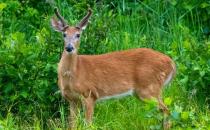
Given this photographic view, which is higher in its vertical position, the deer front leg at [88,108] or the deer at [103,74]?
the deer at [103,74]

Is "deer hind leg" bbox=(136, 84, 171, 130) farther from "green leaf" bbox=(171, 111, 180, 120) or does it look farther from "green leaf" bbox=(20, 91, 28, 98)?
"green leaf" bbox=(171, 111, 180, 120)

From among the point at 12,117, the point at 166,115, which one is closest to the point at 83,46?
the point at 12,117

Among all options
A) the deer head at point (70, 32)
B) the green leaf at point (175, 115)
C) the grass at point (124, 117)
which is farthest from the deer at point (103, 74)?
the green leaf at point (175, 115)

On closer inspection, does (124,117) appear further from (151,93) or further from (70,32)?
(70,32)

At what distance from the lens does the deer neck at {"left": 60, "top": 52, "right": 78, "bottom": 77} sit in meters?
9.23

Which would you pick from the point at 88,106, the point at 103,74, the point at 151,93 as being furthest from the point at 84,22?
the point at 151,93

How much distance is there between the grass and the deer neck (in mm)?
403

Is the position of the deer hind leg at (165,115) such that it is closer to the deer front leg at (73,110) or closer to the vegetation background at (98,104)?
the vegetation background at (98,104)

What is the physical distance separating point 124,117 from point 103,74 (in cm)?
56

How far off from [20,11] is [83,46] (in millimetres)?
1943

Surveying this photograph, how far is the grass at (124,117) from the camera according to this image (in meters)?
8.48

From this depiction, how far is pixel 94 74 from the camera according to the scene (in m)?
9.52

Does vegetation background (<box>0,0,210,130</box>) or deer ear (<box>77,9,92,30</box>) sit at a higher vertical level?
deer ear (<box>77,9,92,30</box>)

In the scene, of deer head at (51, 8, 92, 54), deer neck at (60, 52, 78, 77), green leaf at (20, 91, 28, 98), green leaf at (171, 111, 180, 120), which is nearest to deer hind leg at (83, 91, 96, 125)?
deer neck at (60, 52, 78, 77)
